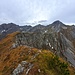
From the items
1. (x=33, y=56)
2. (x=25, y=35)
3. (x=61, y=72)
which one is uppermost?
(x=25, y=35)

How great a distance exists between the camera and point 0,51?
100 meters

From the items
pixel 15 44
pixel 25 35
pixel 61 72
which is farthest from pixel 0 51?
pixel 61 72

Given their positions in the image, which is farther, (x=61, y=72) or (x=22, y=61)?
(x=22, y=61)

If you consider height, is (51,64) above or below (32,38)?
below

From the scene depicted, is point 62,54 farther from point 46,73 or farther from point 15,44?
point 46,73

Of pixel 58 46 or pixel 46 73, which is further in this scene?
pixel 58 46

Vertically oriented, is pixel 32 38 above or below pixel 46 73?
above

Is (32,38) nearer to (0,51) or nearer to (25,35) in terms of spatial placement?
(25,35)

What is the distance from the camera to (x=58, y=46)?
123 meters

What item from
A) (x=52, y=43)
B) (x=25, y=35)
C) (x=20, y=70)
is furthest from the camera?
(x=52, y=43)

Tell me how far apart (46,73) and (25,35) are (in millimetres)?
50188

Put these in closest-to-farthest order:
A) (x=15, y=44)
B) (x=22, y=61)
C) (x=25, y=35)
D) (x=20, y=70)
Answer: (x=20, y=70), (x=22, y=61), (x=15, y=44), (x=25, y=35)

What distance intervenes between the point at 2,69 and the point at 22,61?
8.93 m

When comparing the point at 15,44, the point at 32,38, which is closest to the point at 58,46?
the point at 32,38
